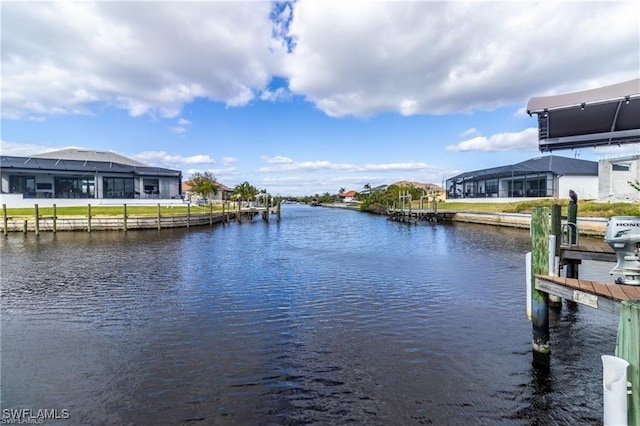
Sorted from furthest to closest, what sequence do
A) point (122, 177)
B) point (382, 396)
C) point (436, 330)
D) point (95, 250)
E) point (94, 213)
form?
1. point (122, 177)
2. point (94, 213)
3. point (95, 250)
4. point (436, 330)
5. point (382, 396)

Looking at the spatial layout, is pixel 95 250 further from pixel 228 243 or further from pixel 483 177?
pixel 483 177

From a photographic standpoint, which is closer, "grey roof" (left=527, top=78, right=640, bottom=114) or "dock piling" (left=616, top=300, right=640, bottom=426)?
"dock piling" (left=616, top=300, right=640, bottom=426)

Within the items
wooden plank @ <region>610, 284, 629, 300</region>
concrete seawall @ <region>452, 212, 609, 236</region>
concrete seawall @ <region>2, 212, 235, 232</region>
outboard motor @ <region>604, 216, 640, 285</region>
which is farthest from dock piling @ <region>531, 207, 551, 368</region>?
concrete seawall @ <region>2, 212, 235, 232</region>

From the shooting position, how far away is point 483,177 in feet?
194

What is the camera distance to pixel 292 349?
7195mm

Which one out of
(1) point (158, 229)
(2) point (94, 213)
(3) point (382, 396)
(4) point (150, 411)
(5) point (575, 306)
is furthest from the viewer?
(2) point (94, 213)

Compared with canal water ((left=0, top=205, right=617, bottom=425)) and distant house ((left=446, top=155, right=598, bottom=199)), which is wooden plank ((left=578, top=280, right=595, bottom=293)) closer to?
canal water ((left=0, top=205, right=617, bottom=425))

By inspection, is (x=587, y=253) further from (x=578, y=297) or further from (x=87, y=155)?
(x=87, y=155)

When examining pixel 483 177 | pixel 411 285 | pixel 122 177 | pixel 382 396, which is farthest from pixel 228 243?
pixel 483 177

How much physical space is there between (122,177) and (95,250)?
3223 cm

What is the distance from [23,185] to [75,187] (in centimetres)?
502

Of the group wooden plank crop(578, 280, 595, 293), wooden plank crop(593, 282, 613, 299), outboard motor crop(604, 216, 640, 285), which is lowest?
wooden plank crop(578, 280, 595, 293)

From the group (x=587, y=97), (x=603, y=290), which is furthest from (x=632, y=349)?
(x=587, y=97)

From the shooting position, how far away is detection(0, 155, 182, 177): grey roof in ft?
135
